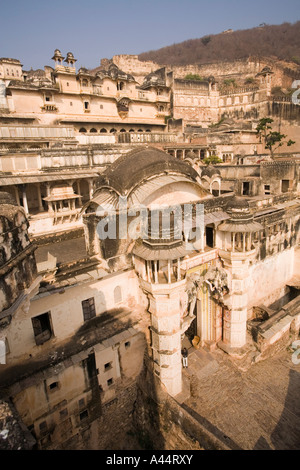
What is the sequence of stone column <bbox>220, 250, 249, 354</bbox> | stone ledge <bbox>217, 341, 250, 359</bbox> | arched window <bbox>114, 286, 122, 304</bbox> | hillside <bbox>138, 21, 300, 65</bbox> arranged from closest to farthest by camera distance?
arched window <bbox>114, 286, 122, 304</bbox>, stone column <bbox>220, 250, 249, 354</bbox>, stone ledge <bbox>217, 341, 250, 359</bbox>, hillside <bbox>138, 21, 300, 65</bbox>

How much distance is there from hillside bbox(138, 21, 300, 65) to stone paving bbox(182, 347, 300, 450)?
85.1m

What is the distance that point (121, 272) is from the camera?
35.4ft

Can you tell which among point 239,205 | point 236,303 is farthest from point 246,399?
point 239,205

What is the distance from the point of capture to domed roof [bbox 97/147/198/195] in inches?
422

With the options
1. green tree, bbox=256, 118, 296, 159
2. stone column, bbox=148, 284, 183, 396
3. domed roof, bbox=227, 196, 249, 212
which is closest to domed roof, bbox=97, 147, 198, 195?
domed roof, bbox=227, 196, 249, 212

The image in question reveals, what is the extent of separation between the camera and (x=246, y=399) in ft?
40.7

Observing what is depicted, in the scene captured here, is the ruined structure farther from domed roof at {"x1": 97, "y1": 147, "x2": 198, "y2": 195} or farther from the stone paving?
the stone paving

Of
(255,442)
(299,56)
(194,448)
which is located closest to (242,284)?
(255,442)

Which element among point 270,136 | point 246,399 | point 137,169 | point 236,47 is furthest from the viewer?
point 236,47

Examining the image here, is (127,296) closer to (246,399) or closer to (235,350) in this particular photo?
(246,399)

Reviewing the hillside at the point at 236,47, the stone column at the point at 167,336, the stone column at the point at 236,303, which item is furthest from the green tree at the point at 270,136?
the hillside at the point at 236,47

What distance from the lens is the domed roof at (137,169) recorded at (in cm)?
1073

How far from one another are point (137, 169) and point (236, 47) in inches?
3994
